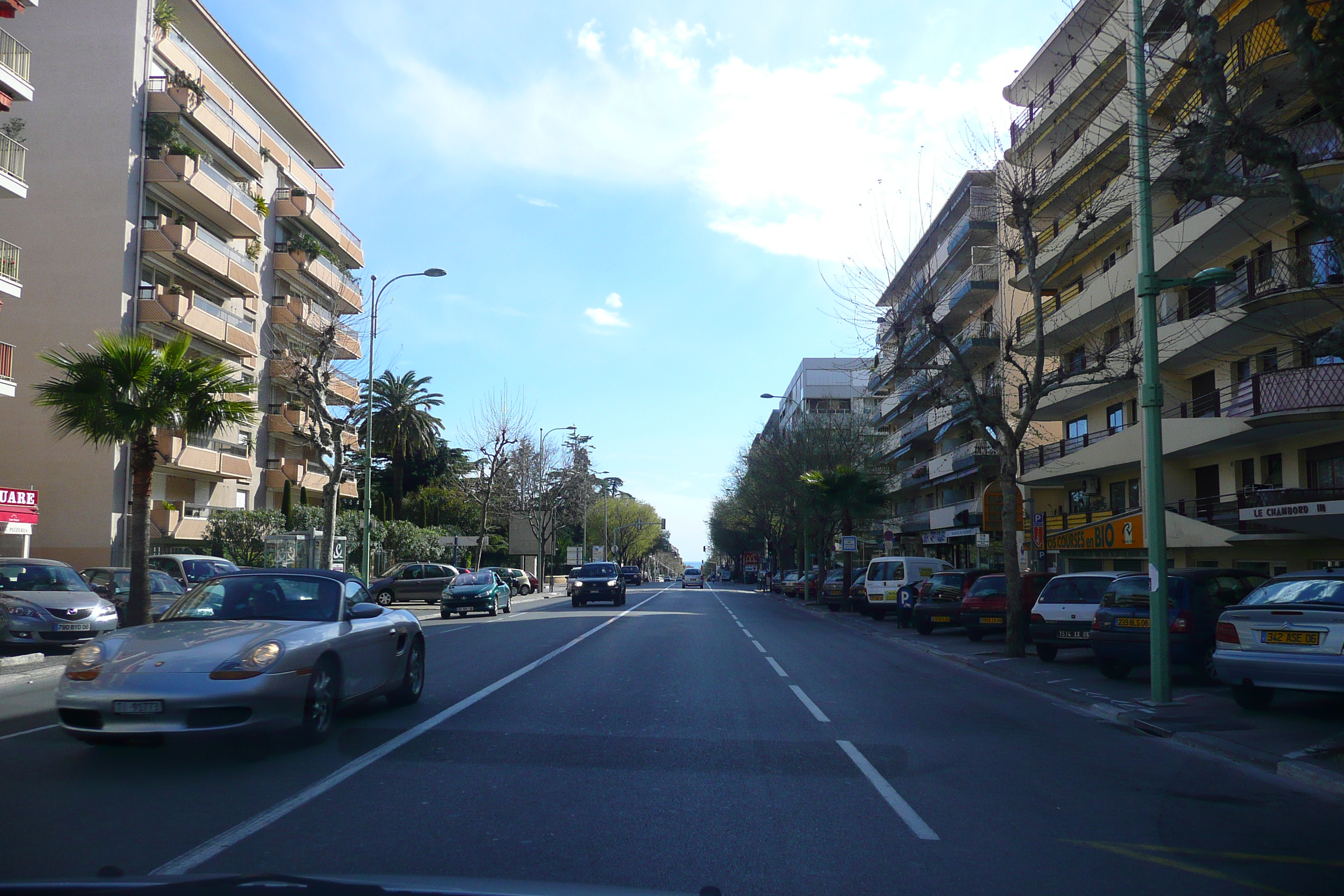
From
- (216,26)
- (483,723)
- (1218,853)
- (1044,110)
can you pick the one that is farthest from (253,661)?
(216,26)

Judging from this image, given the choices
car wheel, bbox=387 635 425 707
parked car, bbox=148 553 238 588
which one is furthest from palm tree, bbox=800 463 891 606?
car wheel, bbox=387 635 425 707

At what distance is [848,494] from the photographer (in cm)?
3878

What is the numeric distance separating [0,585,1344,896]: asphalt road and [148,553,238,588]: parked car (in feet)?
38.1

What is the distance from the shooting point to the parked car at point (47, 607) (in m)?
15.0

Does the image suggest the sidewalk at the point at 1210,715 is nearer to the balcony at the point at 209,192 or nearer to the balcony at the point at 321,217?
the balcony at the point at 209,192

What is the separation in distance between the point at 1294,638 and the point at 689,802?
7.20 m

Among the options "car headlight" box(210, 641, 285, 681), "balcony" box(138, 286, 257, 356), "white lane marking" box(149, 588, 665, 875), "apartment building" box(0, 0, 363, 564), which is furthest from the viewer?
"balcony" box(138, 286, 257, 356)

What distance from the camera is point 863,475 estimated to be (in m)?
40.2

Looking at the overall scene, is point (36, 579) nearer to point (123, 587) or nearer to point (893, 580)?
point (123, 587)

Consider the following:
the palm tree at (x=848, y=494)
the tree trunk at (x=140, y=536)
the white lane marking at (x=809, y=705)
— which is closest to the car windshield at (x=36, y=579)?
the tree trunk at (x=140, y=536)

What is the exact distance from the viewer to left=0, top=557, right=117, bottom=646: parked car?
14953 mm

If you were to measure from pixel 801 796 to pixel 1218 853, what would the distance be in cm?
245

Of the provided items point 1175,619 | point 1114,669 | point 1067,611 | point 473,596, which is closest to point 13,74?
point 473,596

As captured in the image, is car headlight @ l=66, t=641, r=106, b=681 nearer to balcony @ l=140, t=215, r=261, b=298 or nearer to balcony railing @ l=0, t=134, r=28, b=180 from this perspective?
balcony railing @ l=0, t=134, r=28, b=180
